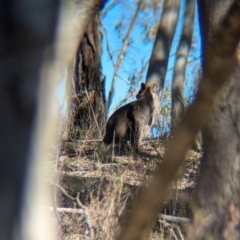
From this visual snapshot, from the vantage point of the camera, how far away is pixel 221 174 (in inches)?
127

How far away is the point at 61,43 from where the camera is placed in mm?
919

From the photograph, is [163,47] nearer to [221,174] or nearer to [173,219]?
[173,219]

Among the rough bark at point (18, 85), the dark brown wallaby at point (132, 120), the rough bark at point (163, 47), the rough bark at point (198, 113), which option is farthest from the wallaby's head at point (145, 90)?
the rough bark at point (198, 113)

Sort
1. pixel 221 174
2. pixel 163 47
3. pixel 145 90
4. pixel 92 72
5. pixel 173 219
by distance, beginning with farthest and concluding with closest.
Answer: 1. pixel 163 47
2. pixel 145 90
3. pixel 92 72
4. pixel 173 219
5. pixel 221 174

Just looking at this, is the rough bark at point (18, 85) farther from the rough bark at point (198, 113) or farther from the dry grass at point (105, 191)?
the dry grass at point (105, 191)

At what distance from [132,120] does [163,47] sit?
2.74 metres

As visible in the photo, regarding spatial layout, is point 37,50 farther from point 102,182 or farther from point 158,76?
point 158,76

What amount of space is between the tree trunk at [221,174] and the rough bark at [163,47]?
24.6 ft

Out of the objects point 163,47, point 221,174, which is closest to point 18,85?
point 221,174

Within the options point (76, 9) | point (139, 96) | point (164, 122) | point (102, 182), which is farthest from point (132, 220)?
point (139, 96)

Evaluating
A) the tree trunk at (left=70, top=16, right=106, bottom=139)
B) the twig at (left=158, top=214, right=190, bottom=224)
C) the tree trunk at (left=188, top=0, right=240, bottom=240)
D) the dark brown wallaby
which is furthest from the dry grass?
the tree trunk at (left=70, top=16, right=106, bottom=139)

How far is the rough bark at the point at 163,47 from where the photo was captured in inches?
446

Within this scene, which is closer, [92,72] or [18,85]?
[18,85]

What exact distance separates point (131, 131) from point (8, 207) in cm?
773
